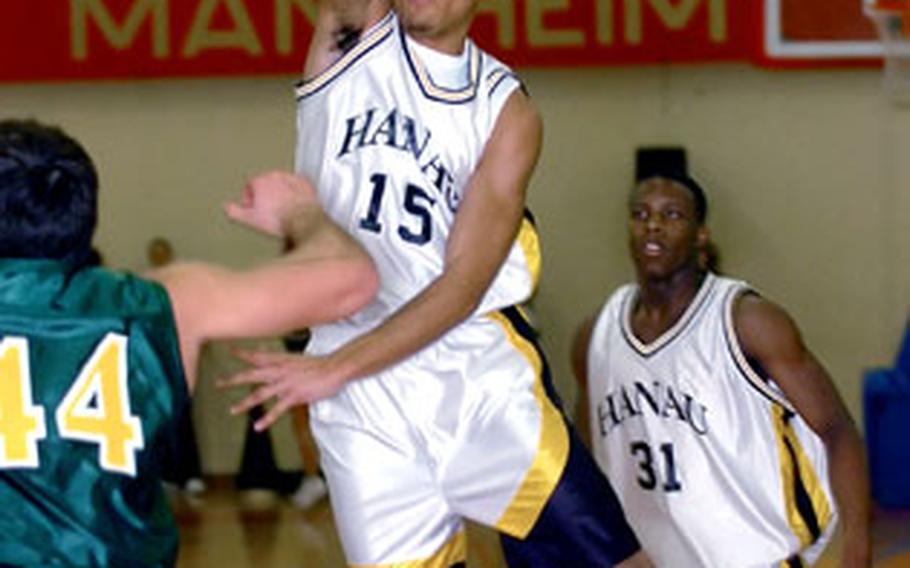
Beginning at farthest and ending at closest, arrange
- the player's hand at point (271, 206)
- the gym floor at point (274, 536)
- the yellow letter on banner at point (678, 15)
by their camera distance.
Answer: the yellow letter on banner at point (678, 15), the gym floor at point (274, 536), the player's hand at point (271, 206)

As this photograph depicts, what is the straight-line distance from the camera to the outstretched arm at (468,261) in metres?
4.50

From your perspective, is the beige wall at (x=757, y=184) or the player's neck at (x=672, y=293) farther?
the beige wall at (x=757, y=184)

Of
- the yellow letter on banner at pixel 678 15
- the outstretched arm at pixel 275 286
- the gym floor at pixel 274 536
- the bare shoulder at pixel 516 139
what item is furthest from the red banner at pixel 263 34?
the outstretched arm at pixel 275 286

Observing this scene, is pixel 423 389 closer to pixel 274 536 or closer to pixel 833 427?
pixel 833 427

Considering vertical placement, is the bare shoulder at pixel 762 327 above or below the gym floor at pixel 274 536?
above

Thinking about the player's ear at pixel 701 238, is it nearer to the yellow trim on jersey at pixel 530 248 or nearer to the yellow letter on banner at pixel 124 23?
the yellow trim on jersey at pixel 530 248

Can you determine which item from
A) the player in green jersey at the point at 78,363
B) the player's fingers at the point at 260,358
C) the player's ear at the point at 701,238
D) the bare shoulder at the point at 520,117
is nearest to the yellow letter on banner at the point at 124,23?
the player's ear at the point at 701,238

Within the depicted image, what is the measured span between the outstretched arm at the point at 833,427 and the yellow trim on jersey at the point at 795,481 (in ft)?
0.36

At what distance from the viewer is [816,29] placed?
9.55 metres

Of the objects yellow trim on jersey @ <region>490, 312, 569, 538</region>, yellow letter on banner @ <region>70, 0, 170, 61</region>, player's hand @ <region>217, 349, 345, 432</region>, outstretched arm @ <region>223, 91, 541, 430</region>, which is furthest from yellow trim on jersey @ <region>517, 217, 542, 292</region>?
yellow letter on banner @ <region>70, 0, 170, 61</region>

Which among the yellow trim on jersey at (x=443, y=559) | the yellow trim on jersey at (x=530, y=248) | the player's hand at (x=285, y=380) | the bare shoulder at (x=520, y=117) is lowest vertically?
the yellow trim on jersey at (x=443, y=559)

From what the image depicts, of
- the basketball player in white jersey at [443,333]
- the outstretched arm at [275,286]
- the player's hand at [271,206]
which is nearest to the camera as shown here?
the outstretched arm at [275,286]

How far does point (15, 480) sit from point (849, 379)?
24.4ft

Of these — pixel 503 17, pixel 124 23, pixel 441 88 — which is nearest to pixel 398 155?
pixel 441 88
